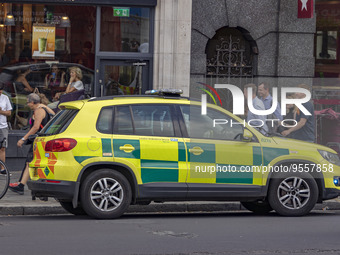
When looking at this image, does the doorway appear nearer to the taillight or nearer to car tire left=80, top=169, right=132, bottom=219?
the taillight

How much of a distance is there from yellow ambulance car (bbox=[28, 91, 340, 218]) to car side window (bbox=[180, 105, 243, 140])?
0.01m

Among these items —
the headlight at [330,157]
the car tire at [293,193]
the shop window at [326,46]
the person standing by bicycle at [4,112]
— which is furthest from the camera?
the shop window at [326,46]

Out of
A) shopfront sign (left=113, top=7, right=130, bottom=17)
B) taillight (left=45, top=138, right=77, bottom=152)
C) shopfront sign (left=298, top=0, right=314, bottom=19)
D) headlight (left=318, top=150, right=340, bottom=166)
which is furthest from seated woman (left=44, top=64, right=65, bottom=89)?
headlight (left=318, top=150, right=340, bottom=166)

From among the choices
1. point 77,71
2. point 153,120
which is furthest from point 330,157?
point 77,71

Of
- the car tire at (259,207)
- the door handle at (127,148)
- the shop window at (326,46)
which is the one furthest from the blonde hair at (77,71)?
the door handle at (127,148)

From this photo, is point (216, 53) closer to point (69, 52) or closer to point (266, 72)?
point (266, 72)

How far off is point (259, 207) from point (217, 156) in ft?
4.88

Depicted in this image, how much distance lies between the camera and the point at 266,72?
17.7m

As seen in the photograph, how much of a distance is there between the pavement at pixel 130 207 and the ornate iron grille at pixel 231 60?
19.0ft

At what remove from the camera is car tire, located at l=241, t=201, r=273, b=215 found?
11.6 metres

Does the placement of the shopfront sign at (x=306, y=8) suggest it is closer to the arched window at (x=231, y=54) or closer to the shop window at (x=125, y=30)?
the arched window at (x=231, y=54)

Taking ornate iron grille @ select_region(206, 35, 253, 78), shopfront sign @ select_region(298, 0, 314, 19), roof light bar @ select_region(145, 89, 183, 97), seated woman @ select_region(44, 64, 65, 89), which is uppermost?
shopfront sign @ select_region(298, 0, 314, 19)

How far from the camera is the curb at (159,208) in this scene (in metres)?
11.2

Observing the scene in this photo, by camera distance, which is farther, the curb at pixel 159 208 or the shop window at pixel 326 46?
the shop window at pixel 326 46
